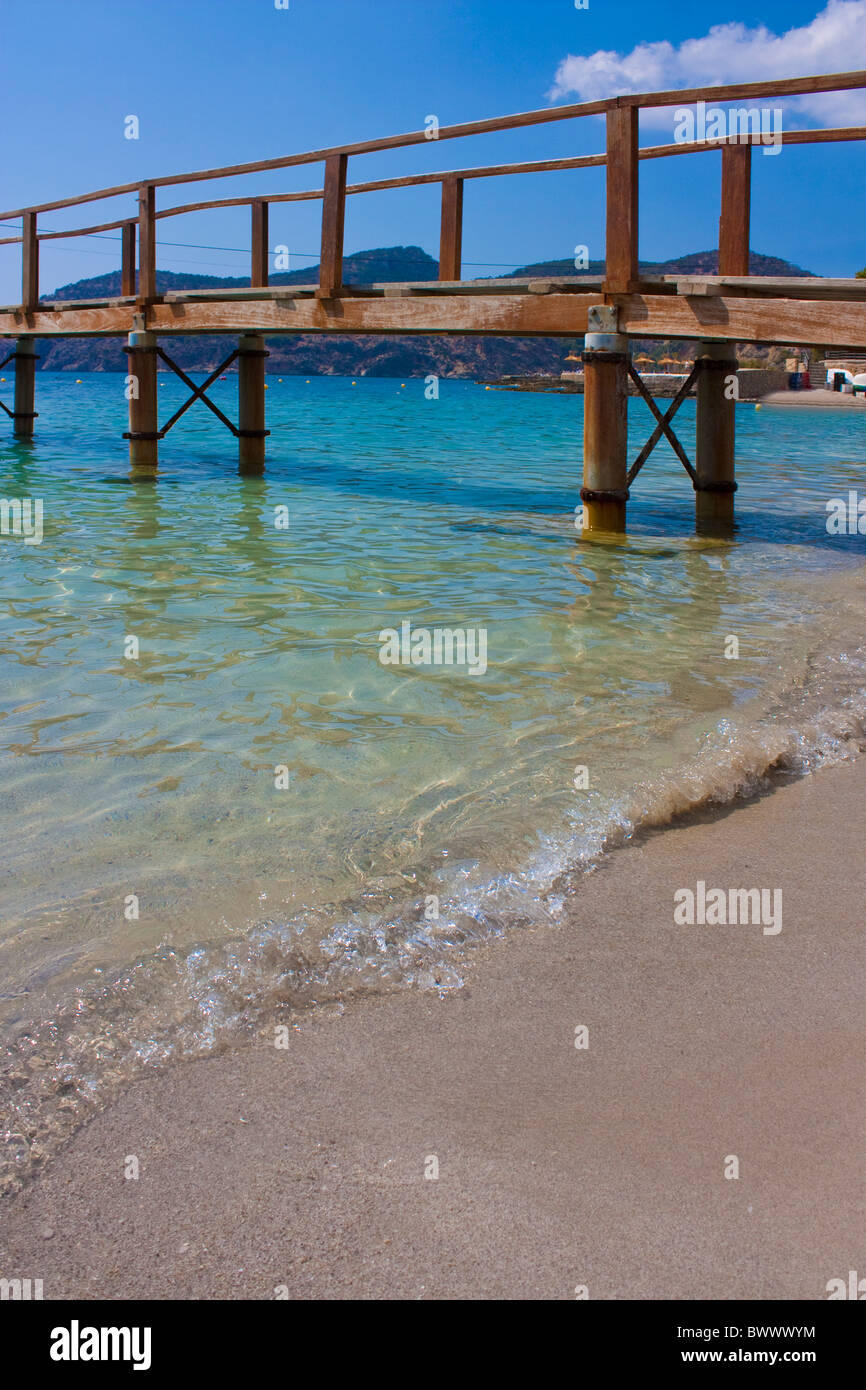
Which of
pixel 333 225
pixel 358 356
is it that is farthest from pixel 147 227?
pixel 358 356

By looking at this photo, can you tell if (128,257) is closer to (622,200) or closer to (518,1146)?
(622,200)

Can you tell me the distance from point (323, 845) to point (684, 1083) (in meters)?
1.66

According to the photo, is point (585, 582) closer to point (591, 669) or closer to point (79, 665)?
point (591, 669)

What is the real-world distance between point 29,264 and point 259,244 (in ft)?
18.3

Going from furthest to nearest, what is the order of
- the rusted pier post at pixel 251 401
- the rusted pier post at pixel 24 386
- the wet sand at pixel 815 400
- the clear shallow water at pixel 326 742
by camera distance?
Result: the wet sand at pixel 815 400, the rusted pier post at pixel 24 386, the rusted pier post at pixel 251 401, the clear shallow water at pixel 326 742

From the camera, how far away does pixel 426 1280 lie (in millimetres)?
1958

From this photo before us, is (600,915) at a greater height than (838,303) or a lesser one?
lesser

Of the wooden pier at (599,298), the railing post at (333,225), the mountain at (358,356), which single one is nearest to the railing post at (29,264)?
the wooden pier at (599,298)

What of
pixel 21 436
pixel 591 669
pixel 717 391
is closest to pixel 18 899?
pixel 591 669

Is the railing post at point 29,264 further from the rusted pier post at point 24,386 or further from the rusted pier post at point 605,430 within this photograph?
the rusted pier post at point 605,430

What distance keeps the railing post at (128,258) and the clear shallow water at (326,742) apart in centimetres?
537

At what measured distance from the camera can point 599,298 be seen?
9.97m

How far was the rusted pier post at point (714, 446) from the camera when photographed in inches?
470

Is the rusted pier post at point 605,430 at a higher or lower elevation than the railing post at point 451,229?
lower
